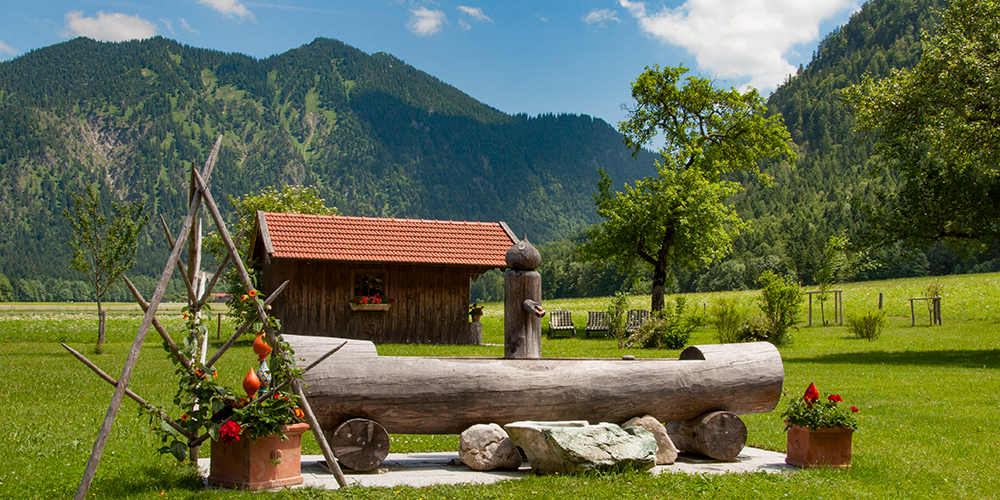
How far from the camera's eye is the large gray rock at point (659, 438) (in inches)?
279

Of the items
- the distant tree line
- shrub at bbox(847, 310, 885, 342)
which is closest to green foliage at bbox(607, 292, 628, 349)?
shrub at bbox(847, 310, 885, 342)

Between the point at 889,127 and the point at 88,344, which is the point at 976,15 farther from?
the point at 88,344

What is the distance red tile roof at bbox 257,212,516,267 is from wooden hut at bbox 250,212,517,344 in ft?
0.11

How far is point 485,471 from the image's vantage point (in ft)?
21.9

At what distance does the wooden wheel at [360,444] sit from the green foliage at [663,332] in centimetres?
1697

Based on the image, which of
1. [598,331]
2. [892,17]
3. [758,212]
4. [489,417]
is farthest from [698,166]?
[892,17]

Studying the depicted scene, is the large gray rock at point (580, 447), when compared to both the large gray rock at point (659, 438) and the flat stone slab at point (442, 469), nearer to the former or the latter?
the flat stone slab at point (442, 469)

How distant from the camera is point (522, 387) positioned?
6.88 m

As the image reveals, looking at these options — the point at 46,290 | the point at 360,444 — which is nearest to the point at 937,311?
the point at 360,444

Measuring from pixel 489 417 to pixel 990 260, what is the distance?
3165 inches

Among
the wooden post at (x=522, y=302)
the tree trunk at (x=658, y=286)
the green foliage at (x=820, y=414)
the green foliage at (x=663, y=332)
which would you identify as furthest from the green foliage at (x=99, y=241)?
the tree trunk at (x=658, y=286)

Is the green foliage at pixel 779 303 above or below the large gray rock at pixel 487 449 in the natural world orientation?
above

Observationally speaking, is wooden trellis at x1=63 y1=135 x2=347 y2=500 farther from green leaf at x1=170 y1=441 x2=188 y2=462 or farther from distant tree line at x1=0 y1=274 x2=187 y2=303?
Result: distant tree line at x1=0 y1=274 x2=187 y2=303

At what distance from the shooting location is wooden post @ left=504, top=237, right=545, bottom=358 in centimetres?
758
